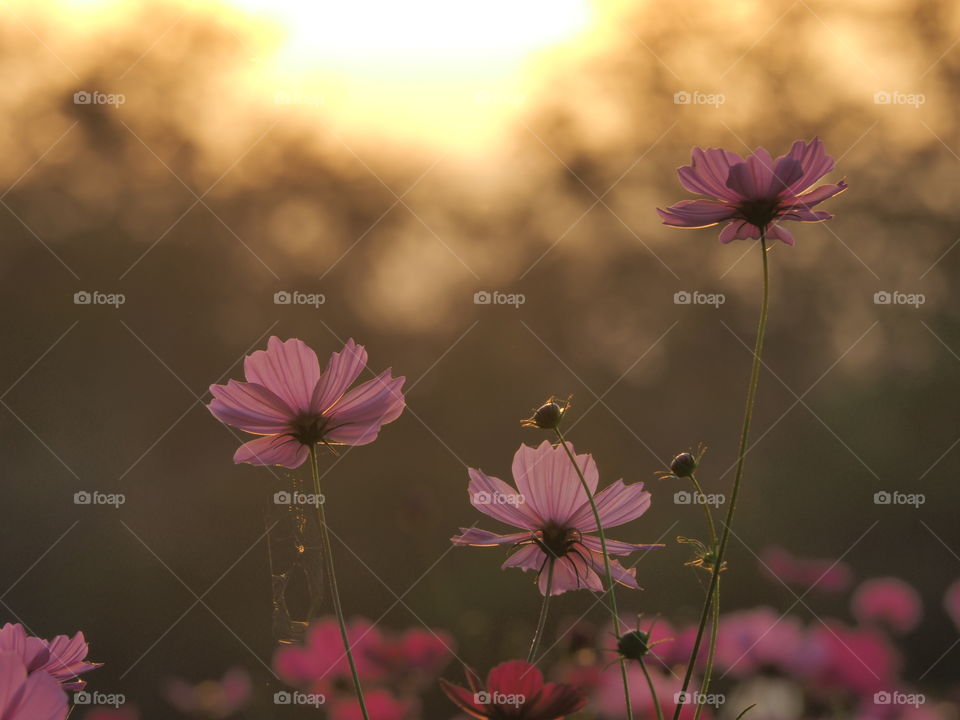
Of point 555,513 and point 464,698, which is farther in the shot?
point 555,513

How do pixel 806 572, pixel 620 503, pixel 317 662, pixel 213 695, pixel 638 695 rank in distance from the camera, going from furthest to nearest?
pixel 806 572, pixel 213 695, pixel 317 662, pixel 638 695, pixel 620 503

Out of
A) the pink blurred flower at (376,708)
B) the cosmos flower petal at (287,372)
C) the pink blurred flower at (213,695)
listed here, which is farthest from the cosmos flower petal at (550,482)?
the pink blurred flower at (213,695)

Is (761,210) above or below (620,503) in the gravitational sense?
above

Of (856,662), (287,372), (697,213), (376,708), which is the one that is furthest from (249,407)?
(856,662)

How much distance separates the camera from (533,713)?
14.1 inches

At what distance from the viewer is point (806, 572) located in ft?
4.75

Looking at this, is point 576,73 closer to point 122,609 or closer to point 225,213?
point 225,213

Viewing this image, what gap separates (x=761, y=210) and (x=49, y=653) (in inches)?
16.7

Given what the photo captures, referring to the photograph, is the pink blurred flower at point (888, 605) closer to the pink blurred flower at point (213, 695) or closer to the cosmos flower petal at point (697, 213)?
the pink blurred flower at point (213, 695)

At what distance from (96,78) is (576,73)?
0.79 meters

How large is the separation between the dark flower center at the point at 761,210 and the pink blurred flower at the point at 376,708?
2.18ft

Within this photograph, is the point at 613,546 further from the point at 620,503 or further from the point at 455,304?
the point at 455,304

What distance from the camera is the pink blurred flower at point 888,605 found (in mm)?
1337

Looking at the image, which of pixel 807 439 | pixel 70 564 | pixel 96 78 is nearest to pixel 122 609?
pixel 70 564
